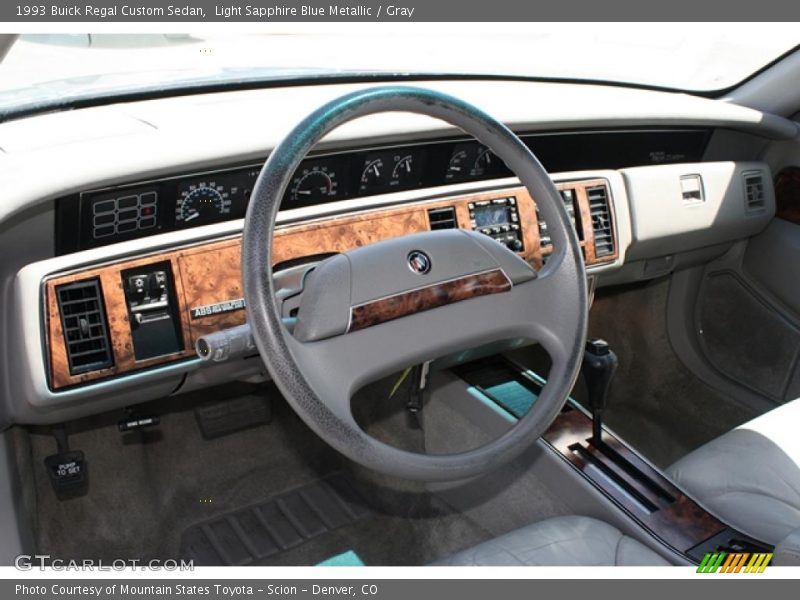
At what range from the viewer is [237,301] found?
1.90 metres

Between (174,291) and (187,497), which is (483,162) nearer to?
(174,291)

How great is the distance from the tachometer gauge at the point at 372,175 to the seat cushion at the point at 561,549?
2.81 feet

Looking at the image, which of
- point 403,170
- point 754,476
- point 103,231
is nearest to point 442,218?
point 403,170

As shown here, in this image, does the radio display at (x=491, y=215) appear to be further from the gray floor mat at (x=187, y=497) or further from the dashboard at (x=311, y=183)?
the gray floor mat at (x=187, y=497)

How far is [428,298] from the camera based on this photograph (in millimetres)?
1498

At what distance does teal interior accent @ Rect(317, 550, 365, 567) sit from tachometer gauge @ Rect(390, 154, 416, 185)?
1070 millimetres

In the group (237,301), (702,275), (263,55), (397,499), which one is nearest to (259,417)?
(397,499)

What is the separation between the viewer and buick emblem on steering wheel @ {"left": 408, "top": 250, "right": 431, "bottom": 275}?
1.50 meters

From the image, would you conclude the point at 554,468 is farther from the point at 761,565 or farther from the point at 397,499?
the point at 397,499

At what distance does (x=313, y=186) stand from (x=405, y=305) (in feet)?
2.07

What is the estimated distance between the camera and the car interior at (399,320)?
4.91 feet

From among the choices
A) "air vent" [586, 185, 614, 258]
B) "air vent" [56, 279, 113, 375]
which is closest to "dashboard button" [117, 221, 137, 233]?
"air vent" [56, 279, 113, 375]

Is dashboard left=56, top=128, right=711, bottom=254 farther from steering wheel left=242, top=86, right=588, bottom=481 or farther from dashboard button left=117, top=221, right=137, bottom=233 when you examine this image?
steering wheel left=242, top=86, right=588, bottom=481

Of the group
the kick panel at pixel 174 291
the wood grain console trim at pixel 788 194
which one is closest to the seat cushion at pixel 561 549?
the kick panel at pixel 174 291
